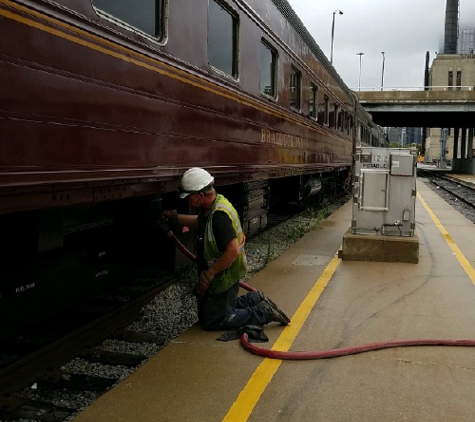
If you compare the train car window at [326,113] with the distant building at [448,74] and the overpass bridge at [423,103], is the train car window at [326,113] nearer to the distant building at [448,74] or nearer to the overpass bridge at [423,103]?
the overpass bridge at [423,103]

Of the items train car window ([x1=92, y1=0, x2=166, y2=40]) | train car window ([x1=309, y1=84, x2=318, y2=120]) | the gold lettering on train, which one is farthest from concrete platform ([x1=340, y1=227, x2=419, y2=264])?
train car window ([x1=92, y1=0, x2=166, y2=40])

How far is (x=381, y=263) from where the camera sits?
6.90m

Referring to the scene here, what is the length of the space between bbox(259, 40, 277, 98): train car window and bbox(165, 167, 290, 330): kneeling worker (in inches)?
121

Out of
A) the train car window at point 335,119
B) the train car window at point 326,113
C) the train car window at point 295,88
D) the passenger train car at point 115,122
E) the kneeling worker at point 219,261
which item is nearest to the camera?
the passenger train car at point 115,122

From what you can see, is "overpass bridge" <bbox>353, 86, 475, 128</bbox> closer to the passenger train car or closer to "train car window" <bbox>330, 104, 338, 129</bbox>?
"train car window" <bbox>330, 104, 338, 129</bbox>

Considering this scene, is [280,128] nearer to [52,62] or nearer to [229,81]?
[229,81]

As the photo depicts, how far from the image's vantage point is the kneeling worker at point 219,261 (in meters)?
4.23

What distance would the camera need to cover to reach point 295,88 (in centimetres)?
896

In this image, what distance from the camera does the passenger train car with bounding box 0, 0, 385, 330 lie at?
303 centimetres

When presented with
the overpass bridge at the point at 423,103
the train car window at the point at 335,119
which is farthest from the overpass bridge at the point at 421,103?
the train car window at the point at 335,119

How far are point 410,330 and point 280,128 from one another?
4.06m

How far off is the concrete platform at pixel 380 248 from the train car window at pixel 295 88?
8.32 feet

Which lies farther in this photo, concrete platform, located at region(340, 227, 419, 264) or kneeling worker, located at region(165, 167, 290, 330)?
concrete platform, located at region(340, 227, 419, 264)

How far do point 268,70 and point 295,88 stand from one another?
1.67 metres
